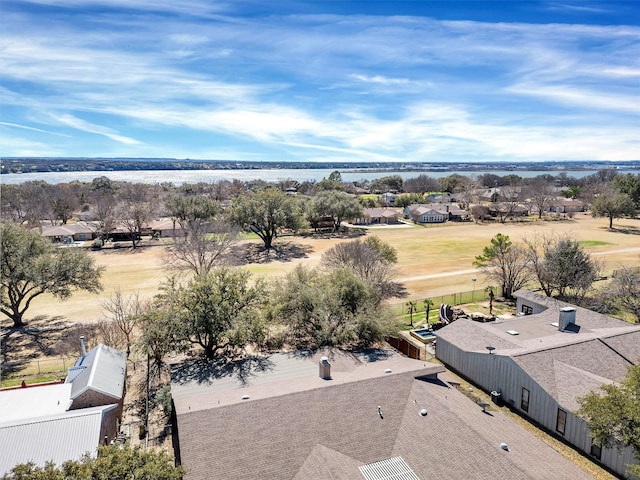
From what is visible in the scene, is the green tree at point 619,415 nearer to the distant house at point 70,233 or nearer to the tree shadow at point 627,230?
the tree shadow at point 627,230

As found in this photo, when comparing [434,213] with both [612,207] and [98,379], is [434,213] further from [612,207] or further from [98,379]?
[98,379]

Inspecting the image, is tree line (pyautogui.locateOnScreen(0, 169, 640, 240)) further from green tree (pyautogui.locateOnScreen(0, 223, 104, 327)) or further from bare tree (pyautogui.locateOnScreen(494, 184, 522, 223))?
green tree (pyautogui.locateOnScreen(0, 223, 104, 327))

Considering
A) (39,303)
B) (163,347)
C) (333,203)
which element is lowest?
(39,303)

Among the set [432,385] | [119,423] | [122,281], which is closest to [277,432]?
[432,385]

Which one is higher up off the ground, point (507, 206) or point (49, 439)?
point (507, 206)

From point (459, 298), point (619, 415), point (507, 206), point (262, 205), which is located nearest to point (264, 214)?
point (262, 205)

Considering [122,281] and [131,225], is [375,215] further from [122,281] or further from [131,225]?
[122,281]
